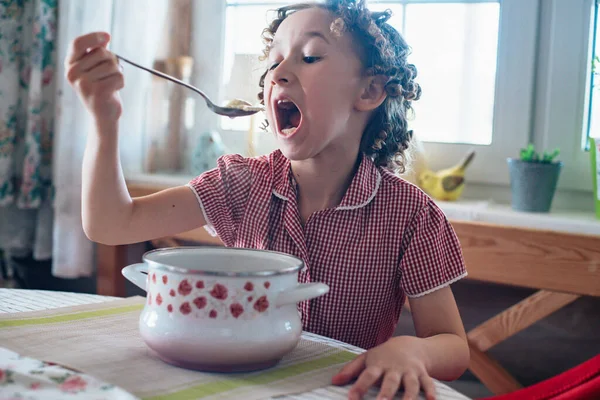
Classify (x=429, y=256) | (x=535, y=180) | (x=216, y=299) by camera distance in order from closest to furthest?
1. (x=216, y=299)
2. (x=429, y=256)
3. (x=535, y=180)

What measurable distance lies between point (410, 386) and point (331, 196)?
45 cm

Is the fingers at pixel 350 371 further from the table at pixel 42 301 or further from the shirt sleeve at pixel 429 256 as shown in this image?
the shirt sleeve at pixel 429 256

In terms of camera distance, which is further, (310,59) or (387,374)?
(310,59)

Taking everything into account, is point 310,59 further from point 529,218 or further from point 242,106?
point 529,218

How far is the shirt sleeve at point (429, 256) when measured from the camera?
0.92 meters

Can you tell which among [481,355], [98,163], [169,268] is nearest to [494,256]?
[481,355]

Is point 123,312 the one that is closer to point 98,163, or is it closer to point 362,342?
point 98,163

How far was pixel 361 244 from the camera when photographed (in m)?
0.97

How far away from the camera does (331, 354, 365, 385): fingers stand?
0.61m

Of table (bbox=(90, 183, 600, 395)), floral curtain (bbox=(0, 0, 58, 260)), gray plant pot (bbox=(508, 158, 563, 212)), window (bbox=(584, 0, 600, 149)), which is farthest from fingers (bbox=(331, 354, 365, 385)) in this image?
floral curtain (bbox=(0, 0, 58, 260))

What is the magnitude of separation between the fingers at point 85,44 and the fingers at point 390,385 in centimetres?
46

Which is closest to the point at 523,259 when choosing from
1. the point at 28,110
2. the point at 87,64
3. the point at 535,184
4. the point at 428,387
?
the point at 535,184

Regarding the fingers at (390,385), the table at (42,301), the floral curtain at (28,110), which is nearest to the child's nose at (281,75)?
the table at (42,301)

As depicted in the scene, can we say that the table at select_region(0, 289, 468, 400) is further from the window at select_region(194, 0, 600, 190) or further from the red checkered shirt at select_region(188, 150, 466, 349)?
the window at select_region(194, 0, 600, 190)
